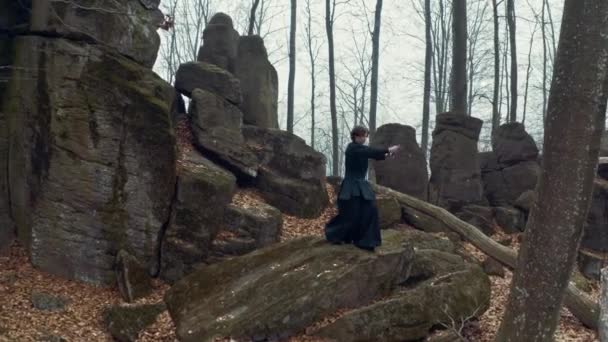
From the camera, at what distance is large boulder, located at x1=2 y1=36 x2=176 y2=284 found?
959 cm

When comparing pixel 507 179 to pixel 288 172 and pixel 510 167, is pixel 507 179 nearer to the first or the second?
Result: pixel 510 167

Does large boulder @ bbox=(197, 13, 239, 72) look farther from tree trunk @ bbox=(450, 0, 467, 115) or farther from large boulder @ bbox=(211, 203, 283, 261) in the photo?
tree trunk @ bbox=(450, 0, 467, 115)

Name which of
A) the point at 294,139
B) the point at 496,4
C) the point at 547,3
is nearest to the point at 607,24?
the point at 294,139

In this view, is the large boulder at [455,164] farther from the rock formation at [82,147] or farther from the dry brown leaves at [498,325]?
the rock formation at [82,147]

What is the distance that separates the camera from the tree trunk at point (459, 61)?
16688 millimetres

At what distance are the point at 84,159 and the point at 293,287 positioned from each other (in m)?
4.60

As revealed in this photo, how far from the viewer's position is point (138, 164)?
995 cm

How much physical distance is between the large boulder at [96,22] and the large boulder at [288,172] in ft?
11.0

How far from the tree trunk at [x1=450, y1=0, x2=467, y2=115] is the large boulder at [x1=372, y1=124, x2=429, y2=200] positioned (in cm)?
217

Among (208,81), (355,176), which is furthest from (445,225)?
(208,81)


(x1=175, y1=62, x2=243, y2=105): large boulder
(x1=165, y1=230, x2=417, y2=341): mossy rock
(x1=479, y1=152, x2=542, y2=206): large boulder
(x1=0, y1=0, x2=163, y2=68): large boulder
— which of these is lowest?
(x1=165, y1=230, x2=417, y2=341): mossy rock

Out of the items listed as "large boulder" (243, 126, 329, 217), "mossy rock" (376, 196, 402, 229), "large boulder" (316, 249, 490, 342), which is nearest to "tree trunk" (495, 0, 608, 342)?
"large boulder" (316, 249, 490, 342)

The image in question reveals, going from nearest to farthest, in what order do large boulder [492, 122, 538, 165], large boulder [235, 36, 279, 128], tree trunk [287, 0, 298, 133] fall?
large boulder [235, 36, 279, 128] → large boulder [492, 122, 538, 165] → tree trunk [287, 0, 298, 133]

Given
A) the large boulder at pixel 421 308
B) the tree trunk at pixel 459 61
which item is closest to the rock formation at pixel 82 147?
the large boulder at pixel 421 308
